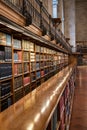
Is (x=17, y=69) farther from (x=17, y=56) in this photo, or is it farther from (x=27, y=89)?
(x=27, y=89)

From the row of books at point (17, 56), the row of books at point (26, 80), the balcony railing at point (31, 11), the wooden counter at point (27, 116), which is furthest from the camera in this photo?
the row of books at point (26, 80)

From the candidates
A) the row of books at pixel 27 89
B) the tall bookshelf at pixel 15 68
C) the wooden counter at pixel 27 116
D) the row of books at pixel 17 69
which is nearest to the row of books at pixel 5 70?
the tall bookshelf at pixel 15 68

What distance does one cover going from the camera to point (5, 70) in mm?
3672

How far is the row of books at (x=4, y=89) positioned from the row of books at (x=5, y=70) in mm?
143

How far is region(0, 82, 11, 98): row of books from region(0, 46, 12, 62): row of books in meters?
0.43

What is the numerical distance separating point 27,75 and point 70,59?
17228 millimetres

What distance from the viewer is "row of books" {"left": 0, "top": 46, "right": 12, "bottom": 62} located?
3617 mm

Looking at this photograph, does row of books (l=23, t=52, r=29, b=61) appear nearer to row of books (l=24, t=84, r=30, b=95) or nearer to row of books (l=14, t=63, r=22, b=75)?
row of books (l=14, t=63, r=22, b=75)

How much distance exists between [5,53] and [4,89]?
630 millimetres

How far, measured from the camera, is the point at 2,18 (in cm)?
300

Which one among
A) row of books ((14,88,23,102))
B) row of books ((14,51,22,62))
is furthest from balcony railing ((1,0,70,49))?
row of books ((14,88,23,102))

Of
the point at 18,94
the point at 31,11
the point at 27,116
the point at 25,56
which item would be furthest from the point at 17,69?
the point at 27,116

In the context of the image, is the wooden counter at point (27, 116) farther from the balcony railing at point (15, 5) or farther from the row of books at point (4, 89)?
the balcony railing at point (15, 5)

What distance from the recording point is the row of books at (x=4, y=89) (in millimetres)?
3557
